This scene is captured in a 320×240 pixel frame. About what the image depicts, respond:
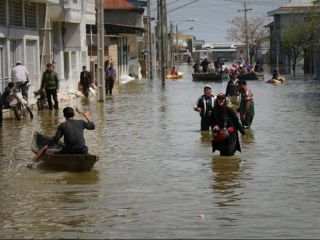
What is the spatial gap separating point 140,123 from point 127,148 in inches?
262

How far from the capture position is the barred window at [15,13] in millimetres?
34562

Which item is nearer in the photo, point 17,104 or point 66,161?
point 66,161

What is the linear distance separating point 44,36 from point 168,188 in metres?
27.1

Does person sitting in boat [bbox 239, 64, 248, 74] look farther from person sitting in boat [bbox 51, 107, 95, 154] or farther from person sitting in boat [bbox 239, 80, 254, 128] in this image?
person sitting in boat [bbox 51, 107, 95, 154]

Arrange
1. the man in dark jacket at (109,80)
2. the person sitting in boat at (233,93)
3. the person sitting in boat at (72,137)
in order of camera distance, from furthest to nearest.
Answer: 1. the man in dark jacket at (109,80)
2. the person sitting in boat at (233,93)
3. the person sitting in boat at (72,137)

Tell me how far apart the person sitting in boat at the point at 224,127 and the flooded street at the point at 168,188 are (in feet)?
0.76

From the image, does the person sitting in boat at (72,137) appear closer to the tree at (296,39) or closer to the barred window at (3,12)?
the barred window at (3,12)

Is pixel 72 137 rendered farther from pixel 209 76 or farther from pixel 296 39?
pixel 296 39

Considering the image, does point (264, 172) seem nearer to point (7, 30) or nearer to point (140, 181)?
point (140, 181)

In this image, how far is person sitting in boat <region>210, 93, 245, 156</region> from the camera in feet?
53.9

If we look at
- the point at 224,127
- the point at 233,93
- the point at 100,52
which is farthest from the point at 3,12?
the point at 224,127

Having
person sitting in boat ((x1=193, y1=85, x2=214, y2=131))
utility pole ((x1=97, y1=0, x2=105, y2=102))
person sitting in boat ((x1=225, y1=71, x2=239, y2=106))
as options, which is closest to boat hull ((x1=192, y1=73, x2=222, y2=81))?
utility pole ((x1=97, y1=0, x2=105, y2=102))

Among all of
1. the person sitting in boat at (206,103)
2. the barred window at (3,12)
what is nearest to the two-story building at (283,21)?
the barred window at (3,12)

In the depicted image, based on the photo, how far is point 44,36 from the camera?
39562 millimetres
